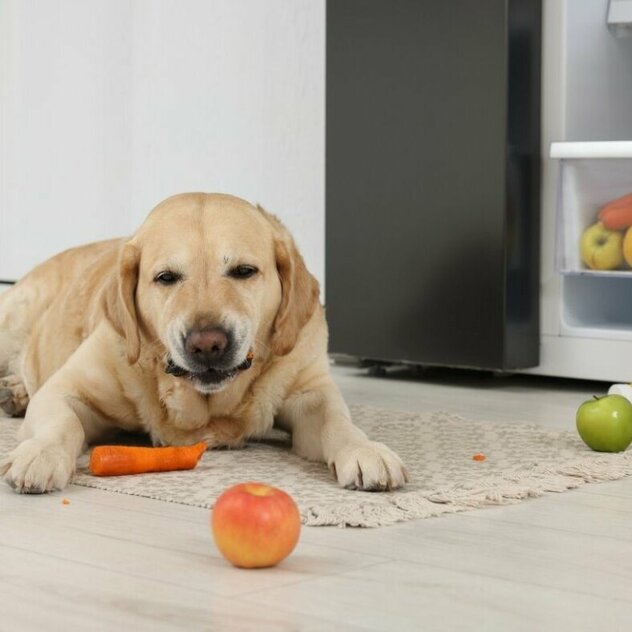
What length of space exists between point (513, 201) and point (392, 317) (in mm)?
547

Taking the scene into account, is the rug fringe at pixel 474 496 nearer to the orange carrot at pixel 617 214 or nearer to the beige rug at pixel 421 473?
the beige rug at pixel 421 473

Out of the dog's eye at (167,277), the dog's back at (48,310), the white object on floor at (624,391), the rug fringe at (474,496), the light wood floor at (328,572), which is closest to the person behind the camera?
the light wood floor at (328,572)

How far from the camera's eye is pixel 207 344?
2.25 m

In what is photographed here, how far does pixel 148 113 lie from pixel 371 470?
341 cm

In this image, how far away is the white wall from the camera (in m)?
4.62

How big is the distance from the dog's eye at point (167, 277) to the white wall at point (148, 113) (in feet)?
7.22

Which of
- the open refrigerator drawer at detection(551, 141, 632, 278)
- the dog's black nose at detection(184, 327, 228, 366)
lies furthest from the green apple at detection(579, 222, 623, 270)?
the dog's black nose at detection(184, 327, 228, 366)

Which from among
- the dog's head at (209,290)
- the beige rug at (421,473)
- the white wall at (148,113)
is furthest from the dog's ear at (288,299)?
the white wall at (148,113)

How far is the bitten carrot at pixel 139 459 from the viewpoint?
2.31 meters

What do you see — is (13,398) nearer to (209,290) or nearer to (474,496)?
(209,290)

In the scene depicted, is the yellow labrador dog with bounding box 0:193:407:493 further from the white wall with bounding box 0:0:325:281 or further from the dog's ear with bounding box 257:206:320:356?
the white wall with bounding box 0:0:325:281

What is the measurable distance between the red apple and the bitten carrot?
70cm

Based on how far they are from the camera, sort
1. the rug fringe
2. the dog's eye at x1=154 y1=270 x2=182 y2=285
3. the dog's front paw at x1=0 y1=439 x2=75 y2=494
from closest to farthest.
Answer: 1. the rug fringe
2. the dog's front paw at x1=0 y1=439 x2=75 y2=494
3. the dog's eye at x1=154 y1=270 x2=182 y2=285

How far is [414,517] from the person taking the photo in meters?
1.98
